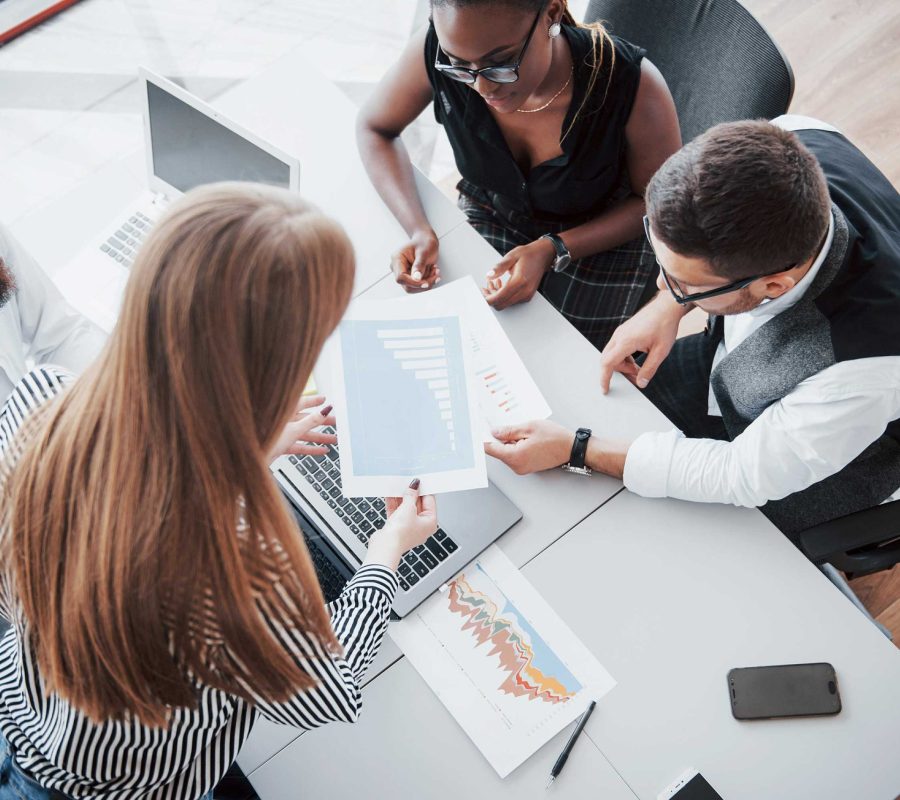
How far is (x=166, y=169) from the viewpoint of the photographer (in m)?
1.45

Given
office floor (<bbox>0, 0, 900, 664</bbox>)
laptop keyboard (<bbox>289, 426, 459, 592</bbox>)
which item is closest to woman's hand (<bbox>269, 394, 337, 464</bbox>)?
laptop keyboard (<bbox>289, 426, 459, 592</bbox>)

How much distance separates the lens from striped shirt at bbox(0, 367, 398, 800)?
891mm

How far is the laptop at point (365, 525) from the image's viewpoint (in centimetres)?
119

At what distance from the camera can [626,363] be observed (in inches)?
53.7

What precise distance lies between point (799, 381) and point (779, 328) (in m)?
0.09

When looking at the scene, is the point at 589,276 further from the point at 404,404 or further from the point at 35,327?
the point at 35,327

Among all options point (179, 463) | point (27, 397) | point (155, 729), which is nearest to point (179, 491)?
point (179, 463)

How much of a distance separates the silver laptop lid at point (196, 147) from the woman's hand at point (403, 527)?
53 cm

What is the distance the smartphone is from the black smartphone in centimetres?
10

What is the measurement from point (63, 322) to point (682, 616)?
113cm

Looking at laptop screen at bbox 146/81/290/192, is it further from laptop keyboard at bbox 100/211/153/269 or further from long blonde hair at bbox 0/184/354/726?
long blonde hair at bbox 0/184/354/726

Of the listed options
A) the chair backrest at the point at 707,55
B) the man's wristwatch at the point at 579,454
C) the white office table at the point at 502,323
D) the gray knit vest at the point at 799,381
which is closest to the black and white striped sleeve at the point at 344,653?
the white office table at the point at 502,323

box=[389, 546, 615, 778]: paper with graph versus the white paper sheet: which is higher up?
the white paper sheet

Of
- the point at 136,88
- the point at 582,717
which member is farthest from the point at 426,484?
the point at 136,88
